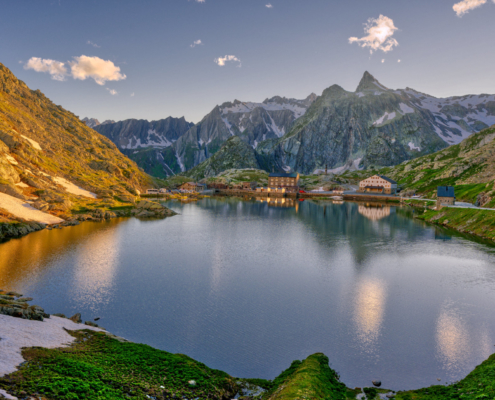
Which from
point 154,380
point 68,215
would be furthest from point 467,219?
point 68,215

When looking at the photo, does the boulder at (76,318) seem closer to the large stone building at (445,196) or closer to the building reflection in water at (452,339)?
the building reflection in water at (452,339)

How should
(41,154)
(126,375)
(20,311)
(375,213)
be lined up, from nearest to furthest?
1. (126,375)
2. (20,311)
3. (41,154)
4. (375,213)

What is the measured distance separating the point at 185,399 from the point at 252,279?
103ft

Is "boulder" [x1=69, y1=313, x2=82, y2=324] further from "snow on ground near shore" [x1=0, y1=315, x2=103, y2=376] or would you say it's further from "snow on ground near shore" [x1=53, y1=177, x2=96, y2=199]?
"snow on ground near shore" [x1=53, y1=177, x2=96, y2=199]

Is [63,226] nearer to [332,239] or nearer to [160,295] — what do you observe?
[160,295]

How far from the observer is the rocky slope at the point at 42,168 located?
9346 centimetres

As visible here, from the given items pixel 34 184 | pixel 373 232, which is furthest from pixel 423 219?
pixel 34 184

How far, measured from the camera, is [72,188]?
130875mm

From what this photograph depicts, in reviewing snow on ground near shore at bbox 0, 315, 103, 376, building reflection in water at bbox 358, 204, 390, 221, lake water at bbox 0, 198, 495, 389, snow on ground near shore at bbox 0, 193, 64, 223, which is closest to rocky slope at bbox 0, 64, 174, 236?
snow on ground near shore at bbox 0, 193, 64, 223

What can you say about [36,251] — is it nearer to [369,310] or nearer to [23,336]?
[23,336]

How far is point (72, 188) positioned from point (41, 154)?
30513 millimetres

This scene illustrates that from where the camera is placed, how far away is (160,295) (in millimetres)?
42188

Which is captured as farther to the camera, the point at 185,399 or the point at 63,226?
the point at 63,226

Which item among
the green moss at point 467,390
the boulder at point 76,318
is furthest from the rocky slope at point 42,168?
the green moss at point 467,390
